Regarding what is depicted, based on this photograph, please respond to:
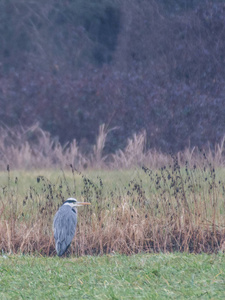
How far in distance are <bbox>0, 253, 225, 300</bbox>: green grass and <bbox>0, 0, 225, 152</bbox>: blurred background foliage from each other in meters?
8.89

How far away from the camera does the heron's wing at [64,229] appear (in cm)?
671

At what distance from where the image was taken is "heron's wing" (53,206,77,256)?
6715 millimetres

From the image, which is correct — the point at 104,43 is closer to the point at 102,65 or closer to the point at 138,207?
the point at 102,65

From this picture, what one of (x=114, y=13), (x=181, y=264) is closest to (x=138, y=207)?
(x=181, y=264)

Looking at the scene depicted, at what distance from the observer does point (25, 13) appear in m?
19.1

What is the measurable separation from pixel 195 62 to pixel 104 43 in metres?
3.03

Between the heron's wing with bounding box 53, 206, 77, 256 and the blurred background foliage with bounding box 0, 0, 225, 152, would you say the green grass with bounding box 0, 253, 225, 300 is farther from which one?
the blurred background foliage with bounding box 0, 0, 225, 152

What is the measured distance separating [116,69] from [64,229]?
11124 mm

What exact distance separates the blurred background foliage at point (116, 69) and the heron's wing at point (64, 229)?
27.4 ft

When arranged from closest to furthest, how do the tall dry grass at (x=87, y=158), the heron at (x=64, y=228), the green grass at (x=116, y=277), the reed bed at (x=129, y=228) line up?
the green grass at (x=116, y=277)
the heron at (x=64, y=228)
the reed bed at (x=129, y=228)
the tall dry grass at (x=87, y=158)

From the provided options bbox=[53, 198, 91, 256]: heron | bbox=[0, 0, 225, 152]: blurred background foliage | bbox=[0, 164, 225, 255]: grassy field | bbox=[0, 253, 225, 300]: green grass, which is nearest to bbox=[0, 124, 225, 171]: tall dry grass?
bbox=[0, 0, 225, 152]: blurred background foliage

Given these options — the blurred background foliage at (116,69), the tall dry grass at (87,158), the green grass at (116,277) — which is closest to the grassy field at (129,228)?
the green grass at (116,277)

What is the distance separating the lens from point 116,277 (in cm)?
555

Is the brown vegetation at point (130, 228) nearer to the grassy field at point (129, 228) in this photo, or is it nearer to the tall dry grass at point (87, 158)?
the grassy field at point (129, 228)
